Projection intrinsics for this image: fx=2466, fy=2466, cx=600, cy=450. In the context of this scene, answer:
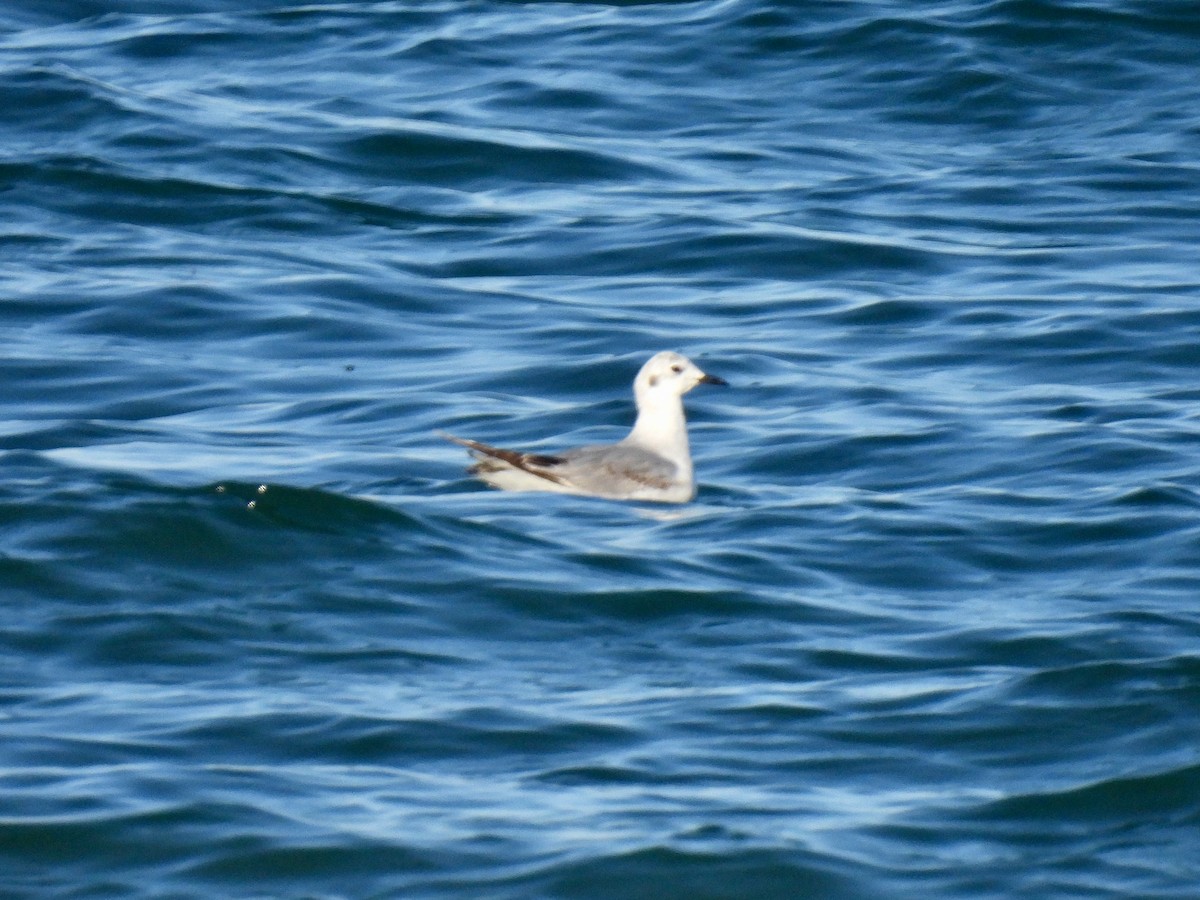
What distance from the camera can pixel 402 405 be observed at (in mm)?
12234

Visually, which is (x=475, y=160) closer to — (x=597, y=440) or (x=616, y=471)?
(x=597, y=440)

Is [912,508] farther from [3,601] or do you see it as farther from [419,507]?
[3,601]

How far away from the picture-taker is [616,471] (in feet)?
35.4

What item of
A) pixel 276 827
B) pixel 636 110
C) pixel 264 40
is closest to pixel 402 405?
pixel 276 827

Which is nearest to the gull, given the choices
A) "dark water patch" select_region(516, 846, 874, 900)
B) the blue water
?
the blue water

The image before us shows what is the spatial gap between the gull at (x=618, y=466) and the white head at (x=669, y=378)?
0.18 feet

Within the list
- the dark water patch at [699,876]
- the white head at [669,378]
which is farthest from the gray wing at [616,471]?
the dark water patch at [699,876]

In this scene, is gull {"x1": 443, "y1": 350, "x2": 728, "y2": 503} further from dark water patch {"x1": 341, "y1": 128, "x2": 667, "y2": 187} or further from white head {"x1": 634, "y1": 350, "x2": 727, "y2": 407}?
dark water patch {"x1": 341, "y1": 128, "x2": 667, "y2": 187}

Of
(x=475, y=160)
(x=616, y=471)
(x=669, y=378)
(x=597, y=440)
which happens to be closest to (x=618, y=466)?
(x=616, y=471)

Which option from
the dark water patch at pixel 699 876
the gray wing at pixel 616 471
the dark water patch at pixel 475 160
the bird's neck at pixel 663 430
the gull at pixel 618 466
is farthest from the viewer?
the dark water patch at pixel 475 160

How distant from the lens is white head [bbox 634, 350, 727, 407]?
1144 centimetres

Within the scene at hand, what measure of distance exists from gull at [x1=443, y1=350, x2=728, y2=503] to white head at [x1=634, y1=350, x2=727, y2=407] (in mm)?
54

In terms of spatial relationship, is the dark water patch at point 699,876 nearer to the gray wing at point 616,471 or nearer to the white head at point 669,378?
the gray wing at point 616,471

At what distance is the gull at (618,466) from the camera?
34.4 ft
